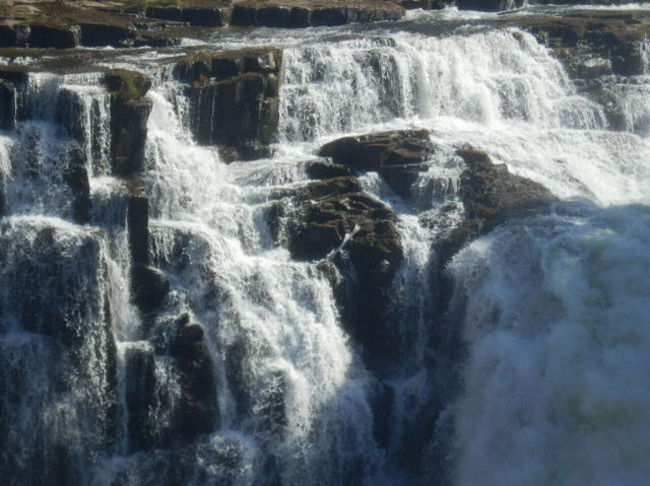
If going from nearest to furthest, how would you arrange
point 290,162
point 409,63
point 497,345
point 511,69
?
point 497,345 < point 290,162 < point 409,63 < point 511,69

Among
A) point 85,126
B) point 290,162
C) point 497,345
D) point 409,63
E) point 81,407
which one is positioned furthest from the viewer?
point 409,63

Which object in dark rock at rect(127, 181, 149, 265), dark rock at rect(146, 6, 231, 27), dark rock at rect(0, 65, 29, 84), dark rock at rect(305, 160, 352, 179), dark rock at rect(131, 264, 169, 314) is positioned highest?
dark rock at rect(146, 6, 231, 27)

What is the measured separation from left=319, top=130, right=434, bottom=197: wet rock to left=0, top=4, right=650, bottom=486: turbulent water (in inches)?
12.8

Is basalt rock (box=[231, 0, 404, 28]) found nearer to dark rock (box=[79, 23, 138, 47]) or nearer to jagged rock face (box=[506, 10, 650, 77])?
jagged rock face (box=[506, 10, 650, 77])

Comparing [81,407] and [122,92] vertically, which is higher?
[122,92]

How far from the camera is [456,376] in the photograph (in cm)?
2375

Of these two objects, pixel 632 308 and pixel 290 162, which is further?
pixel 290 162

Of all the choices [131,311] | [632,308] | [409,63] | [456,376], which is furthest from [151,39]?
[632,308]

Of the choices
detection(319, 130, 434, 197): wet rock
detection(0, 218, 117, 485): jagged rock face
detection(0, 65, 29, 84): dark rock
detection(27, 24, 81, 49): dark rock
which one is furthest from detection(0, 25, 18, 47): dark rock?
detection(0, 218, 117, 485): jagged rock face

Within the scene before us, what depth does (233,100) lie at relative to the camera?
2784 centimetres

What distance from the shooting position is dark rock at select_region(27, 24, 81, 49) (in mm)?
30922

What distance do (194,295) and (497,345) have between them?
20.4 ft

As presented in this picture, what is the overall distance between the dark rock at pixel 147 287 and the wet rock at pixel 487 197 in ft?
20.6

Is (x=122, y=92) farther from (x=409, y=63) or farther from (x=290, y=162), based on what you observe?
(x=409, y=63)
